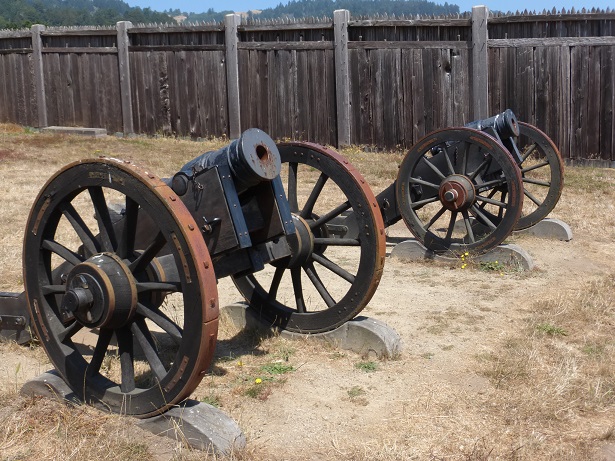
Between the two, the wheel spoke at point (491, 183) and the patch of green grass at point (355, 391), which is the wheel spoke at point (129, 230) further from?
the wheel spoke at point (491, 183)

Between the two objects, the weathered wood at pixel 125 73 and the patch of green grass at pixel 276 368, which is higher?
the weathered wood at pixel 125 73

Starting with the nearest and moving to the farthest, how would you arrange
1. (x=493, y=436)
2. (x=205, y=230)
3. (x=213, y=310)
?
(x=213, y=310) < (x=493, y=436) < (x=205, y=230)

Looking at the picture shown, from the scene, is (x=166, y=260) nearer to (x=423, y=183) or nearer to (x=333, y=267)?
(x=333, y=267)

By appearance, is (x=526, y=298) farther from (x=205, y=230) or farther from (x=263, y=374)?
(x=205, y=230)

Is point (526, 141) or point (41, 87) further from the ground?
point (41, 87)

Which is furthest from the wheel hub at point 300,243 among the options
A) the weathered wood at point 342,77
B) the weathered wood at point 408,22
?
the weathered wood at point 342,77

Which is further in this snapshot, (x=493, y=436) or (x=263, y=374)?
(x=263, y=374)

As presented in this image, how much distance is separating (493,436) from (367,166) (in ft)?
29.4

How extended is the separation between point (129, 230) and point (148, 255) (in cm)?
20

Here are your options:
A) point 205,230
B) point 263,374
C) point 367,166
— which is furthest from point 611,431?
point 367,166

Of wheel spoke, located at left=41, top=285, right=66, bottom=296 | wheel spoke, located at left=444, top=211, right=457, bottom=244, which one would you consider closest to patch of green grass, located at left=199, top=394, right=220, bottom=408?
wheel spoke, located at left=41, top=285, right=66, bottom=296

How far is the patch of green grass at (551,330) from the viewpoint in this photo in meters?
5.98

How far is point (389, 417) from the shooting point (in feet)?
15.1

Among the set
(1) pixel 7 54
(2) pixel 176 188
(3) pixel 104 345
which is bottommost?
(3) pixel 104 345
